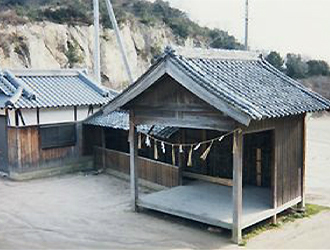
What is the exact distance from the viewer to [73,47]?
1495 inches

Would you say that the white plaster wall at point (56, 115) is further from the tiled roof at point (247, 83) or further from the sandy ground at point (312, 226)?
the sandy ground at point (312, 226)

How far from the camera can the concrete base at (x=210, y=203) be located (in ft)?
34.8

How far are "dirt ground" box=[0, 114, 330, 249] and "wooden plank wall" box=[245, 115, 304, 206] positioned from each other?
0.88 metres

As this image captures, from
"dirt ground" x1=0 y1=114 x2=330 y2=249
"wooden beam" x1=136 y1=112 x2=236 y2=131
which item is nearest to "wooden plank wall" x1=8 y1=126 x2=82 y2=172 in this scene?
"dirt ground" x1=0 y1=114 x2=330 y2=249

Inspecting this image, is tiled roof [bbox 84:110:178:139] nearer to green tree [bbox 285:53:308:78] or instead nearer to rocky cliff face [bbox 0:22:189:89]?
rocky cliff face [bbox 0:22:189:89]

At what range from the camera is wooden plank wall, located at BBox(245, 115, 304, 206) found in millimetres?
11164

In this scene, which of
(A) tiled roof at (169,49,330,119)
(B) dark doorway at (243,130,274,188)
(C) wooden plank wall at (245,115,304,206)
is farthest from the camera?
(B) dark doorway at (243,130,274,188)

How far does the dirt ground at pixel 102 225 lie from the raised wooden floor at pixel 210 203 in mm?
403

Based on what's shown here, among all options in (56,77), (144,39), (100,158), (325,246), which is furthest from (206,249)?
(144,39)

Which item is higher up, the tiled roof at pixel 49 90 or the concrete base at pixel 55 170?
the tiled roof at pixel 49 90

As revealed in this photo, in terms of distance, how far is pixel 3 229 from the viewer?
1147cm

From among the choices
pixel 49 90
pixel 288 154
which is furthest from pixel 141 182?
pixel 49 90

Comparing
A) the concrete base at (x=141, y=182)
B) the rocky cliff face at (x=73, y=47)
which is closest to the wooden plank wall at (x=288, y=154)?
the concrete base at (x=141, y=182)

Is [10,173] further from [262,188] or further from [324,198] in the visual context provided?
[324,198]
